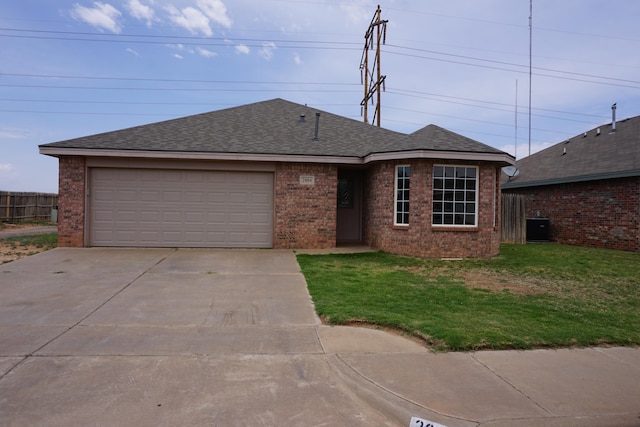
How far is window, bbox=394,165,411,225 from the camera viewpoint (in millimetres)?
12328

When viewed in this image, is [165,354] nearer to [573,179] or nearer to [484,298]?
[484,298]

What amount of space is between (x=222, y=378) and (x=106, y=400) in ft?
3.24

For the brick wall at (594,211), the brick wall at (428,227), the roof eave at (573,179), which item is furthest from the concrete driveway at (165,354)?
the brick wall at (594,211)

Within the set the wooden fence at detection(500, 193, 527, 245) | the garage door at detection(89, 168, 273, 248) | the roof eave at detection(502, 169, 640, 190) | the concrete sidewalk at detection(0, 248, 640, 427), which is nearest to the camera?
the concrete sidewalk at detection(0, 248, 640, 427)

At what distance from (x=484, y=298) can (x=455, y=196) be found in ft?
18.1

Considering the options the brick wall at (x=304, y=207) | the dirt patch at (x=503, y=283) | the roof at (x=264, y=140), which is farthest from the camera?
the brick wall at (x=304, y=207)

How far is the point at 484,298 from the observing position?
7.14 metres

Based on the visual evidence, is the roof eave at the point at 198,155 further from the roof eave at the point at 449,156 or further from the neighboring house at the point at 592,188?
the neighboring house at the point at 592,188

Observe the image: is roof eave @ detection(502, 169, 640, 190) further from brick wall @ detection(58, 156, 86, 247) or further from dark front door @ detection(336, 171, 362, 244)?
brick wall @ detection(58, 156, 86, 247)

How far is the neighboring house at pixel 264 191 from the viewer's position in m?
12.1

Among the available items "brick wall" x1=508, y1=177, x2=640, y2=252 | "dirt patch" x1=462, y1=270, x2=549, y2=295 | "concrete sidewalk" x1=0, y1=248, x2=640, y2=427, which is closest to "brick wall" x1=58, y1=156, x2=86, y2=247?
"concrete sidewalk" x1=0, y1=248, x2=640, y2=427

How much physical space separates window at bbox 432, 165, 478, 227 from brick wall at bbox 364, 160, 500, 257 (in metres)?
0.19

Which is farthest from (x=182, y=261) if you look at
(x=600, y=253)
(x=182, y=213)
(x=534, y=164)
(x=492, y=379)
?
(x=534, y=164)

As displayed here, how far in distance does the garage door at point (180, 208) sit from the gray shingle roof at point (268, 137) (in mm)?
841
